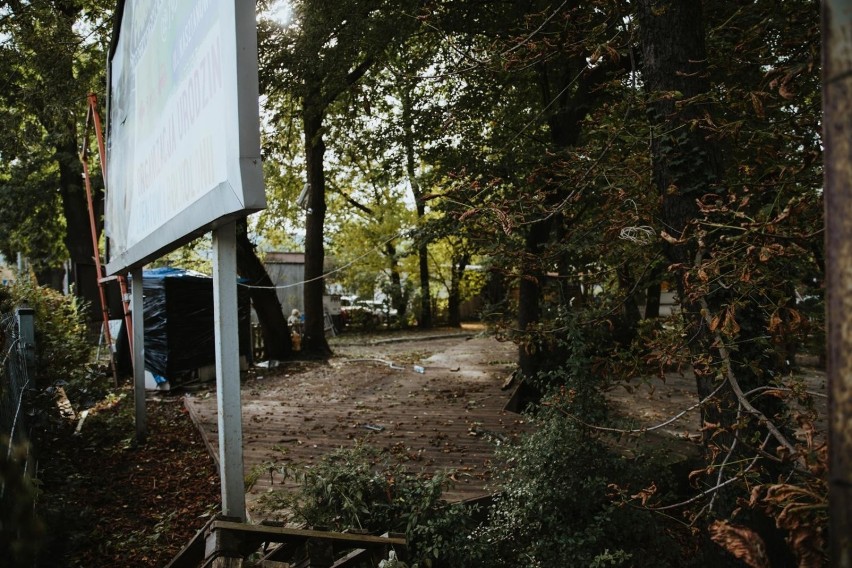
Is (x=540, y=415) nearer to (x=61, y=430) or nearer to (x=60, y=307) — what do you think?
(x=61, y=430)

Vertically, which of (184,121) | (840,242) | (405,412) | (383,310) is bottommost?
(405,412)

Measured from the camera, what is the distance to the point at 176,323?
10555 mm

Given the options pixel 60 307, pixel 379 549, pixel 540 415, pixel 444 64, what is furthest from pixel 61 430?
pixel 444 64

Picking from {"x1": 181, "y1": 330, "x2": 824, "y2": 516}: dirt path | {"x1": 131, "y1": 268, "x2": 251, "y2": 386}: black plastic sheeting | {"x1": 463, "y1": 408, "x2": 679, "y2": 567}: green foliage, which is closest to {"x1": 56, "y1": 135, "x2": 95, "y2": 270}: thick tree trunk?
{"x1": 131, "y1": 268, "x2": 251, "y2": 386}: black plastic sheeting

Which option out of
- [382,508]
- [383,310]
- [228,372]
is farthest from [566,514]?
[383,310]

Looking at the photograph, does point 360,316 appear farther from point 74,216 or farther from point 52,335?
point 52,335

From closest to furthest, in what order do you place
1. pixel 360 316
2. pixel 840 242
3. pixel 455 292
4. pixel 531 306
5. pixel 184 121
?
pixel 840 242 < pixel 184 121 < pixel 531 306 < pixel 360 316 < pixel 455 292

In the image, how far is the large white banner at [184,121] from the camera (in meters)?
2.56

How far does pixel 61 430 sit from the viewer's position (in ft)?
19.6

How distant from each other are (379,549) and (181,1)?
3.37m

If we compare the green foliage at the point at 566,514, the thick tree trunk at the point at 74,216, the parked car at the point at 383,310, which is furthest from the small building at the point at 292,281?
the green foliage at the point at 566,514

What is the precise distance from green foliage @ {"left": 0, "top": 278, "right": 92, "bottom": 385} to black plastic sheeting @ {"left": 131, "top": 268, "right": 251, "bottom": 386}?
59.0 inches

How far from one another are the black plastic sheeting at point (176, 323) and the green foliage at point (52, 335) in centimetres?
150

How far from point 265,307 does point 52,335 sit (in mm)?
6819
